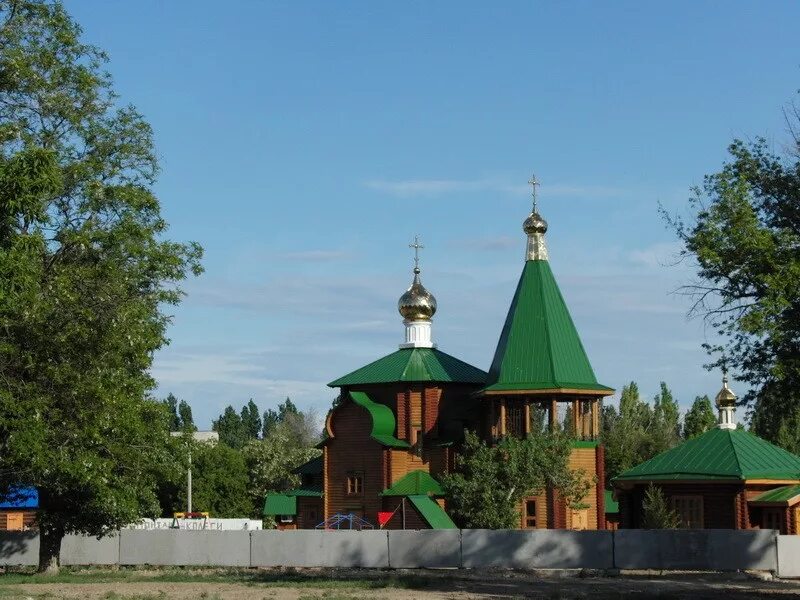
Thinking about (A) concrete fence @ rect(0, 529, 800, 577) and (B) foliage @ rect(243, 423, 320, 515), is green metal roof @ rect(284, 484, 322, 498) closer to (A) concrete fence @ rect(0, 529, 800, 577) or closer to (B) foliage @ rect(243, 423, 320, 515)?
(A) concrete fence @ rect(0, 529, 800, 577)

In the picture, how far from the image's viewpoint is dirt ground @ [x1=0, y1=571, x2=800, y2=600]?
97.6ft

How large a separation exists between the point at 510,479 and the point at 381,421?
7.66m

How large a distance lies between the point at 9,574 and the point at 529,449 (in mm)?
17803

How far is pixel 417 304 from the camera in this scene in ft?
185

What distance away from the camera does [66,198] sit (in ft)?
113

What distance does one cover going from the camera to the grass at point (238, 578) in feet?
110

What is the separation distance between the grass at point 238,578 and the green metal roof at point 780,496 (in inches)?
556

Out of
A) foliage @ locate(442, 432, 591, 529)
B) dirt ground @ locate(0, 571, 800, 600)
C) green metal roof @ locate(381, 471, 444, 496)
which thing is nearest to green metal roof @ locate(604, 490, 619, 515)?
foliage @ locate(442, 432, 591, 529)

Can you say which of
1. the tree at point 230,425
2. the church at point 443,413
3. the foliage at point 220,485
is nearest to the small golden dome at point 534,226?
the church at point 443,413

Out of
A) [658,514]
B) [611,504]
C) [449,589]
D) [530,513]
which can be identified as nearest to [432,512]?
[530,513]

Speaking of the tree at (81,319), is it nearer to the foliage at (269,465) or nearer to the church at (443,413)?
the church at (443,413)

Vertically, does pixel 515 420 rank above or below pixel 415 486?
above

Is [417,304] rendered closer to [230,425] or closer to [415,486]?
[415,486]

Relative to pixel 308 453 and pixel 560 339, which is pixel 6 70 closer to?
pixel 560 339
